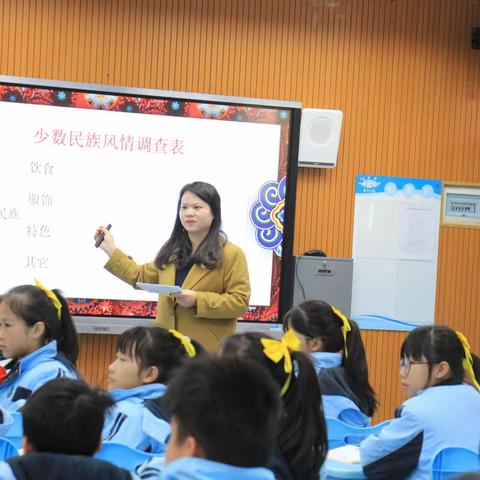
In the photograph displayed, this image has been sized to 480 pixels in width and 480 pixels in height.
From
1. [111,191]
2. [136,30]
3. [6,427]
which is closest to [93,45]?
[136,30]

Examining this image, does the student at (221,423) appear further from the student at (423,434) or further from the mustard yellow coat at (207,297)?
the mustard yellow coat at (207,297)

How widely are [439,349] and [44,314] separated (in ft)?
4.81

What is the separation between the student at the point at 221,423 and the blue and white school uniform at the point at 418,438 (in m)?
1.16

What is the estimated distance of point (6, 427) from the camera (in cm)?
226

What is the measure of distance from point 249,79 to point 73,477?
4.13m

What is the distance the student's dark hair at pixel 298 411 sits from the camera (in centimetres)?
195

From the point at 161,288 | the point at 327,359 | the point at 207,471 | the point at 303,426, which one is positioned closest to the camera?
the point at 207,471

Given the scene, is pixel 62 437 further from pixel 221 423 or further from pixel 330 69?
pixel 330 69

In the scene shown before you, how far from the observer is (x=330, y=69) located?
5.48 m

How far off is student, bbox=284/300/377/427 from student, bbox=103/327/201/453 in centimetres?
59

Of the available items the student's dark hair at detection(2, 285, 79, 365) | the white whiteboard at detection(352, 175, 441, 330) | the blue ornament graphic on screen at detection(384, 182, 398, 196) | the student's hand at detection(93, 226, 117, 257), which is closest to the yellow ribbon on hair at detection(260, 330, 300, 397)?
the student's dark hair at detection(2, 285, 79, 365)

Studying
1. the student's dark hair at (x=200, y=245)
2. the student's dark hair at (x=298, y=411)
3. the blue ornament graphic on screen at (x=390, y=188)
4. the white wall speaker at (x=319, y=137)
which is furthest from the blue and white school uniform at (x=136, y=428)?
the blue ornament graphic on screen at (x=390, y=188)

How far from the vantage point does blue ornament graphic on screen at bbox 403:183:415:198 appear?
557 cm

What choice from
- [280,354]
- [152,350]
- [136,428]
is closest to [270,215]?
[152,350]
